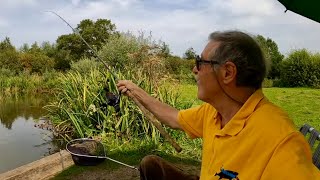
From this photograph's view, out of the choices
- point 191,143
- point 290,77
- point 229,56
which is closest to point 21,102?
point 191,143

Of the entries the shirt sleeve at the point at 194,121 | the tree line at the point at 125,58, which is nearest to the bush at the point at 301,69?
the tree line at the point at 125,58

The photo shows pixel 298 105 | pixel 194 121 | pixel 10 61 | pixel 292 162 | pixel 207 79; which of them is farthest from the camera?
pixel 10 61

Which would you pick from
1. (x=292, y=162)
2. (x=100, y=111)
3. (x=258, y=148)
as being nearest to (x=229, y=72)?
(x=258, y=148)

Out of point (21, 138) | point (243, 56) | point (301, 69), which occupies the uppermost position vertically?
point (243, 56)

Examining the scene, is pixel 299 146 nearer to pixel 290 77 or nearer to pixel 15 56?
pixel 290 77

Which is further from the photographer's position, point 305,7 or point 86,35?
point 86,35

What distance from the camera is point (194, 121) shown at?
2.50m

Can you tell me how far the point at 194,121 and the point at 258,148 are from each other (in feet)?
2.97

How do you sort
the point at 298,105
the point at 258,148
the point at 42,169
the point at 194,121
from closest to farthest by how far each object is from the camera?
the point at 258,148 < the point at 194,121 < the point at 42,169 < the point at 298,105

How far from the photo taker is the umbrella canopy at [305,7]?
243 centimetres

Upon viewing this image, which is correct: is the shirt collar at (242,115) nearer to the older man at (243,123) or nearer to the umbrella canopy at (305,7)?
the older man at (243,123)

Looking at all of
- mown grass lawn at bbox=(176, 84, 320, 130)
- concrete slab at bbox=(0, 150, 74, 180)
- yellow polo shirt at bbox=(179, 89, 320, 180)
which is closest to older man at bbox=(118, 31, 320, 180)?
yellow polo shirt at bbox=(179, 89, 320, 180)

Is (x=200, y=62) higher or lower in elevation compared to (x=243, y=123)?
higher

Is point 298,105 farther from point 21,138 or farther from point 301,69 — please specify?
point 301,69
